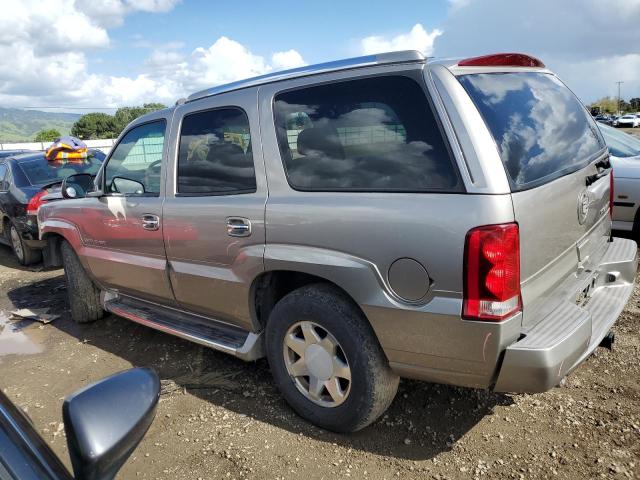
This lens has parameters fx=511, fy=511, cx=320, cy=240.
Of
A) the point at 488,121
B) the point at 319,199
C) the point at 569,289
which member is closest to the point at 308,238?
the point at 319,199

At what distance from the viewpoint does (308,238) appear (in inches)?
108

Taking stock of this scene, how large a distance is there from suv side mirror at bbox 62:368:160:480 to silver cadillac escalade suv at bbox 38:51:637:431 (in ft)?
4.49

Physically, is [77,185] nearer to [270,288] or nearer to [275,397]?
[270,288]

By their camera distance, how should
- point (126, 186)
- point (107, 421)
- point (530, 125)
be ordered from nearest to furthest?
point (107, 421) → point (530, 125) → point (126, 186)

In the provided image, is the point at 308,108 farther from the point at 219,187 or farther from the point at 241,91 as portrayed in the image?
the point at 219,187

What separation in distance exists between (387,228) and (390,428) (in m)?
1.30

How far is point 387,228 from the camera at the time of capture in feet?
7.93

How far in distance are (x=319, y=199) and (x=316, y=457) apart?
4.58 ft

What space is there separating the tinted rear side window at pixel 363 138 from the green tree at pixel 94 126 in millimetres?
88970

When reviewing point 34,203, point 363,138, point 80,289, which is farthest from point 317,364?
point 34,203

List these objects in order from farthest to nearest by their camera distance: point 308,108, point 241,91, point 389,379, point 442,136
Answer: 1. point 241,91
2. point 308,108
3. point 389,379
4. point 442,136

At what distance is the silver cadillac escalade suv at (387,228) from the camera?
89.2 inches

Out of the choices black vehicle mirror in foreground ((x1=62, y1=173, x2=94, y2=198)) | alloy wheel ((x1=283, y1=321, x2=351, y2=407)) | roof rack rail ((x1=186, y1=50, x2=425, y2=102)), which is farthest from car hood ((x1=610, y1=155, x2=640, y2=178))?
black vehicle mirror in foreground ((x1=62, y1=173, x2=94, y2=198))

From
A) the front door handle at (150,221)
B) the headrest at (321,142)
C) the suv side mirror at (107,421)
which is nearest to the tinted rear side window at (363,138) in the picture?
the headrest at (321,142)
